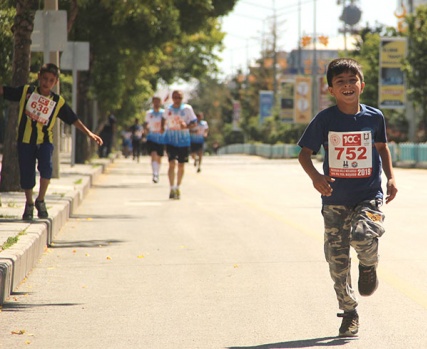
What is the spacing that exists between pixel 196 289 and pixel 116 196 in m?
13.0

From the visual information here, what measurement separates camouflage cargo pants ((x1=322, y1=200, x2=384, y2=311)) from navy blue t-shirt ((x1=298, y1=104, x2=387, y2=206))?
6 cm

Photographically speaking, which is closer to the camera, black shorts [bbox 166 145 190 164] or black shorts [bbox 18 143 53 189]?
black shorts [bbox 18 143 53 189]

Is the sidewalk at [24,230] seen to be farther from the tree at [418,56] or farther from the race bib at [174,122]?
the tree at [418,56]

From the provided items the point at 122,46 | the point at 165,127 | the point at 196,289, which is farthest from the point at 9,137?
the point at 122,46

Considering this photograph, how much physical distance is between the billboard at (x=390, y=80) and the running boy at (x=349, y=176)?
4301 cm

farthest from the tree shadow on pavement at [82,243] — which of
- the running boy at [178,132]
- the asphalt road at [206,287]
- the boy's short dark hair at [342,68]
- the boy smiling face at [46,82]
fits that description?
the running boy at [178,132]

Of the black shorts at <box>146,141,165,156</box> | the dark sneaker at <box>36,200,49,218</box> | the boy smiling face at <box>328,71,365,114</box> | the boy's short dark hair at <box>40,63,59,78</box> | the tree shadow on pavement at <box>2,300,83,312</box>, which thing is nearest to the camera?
the boy smiling face at <box>328,71,365,114</box>

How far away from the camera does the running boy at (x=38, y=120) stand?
12.5 metres

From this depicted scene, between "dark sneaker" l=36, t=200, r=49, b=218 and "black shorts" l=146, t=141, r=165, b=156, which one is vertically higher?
"black shorts" l=146, t=141, r=165, b=156

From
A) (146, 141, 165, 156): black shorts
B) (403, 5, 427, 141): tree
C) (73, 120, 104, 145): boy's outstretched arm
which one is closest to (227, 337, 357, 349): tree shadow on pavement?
(73, 120, 104, 145): boy's outstretched arm

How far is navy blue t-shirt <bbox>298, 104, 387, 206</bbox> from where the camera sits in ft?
24.1

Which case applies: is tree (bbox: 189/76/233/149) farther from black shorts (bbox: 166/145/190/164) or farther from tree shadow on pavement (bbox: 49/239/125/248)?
tree shadow on pavement (bbox: 49/239/125/248)

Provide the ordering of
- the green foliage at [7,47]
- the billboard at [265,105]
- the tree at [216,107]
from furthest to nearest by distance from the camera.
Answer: the tree at [216,107] < the billboard at [265,105] < the green foliage at [7,47]

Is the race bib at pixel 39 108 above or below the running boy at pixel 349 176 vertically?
above
